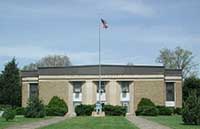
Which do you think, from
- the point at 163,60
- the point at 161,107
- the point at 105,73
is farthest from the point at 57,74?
the point at 163,60

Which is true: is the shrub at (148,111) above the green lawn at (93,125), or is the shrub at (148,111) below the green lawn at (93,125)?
below

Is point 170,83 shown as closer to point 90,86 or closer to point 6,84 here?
point 90,86

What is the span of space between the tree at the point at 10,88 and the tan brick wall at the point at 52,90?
12.8 m

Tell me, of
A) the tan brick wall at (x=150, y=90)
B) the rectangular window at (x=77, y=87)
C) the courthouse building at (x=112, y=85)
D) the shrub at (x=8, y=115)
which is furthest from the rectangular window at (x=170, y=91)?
the shrub at (x=8, y=115)

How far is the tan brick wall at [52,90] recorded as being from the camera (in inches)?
3014

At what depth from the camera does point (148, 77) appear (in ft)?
249

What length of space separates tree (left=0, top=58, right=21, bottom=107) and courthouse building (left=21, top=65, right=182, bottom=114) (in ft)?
40.0

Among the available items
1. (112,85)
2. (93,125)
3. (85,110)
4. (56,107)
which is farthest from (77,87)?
(93,125)

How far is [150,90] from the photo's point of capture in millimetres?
75562

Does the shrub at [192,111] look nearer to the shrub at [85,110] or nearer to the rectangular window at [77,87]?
the shrub at [85,110]

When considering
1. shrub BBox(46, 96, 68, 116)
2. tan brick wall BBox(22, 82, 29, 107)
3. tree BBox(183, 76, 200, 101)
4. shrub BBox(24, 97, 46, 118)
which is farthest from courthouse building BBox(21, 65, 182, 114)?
shrub BBox(24, 97, 46, 118)

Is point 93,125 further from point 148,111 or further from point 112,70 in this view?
point 112,70

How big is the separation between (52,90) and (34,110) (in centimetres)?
2132

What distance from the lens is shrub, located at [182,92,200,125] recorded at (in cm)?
3709
